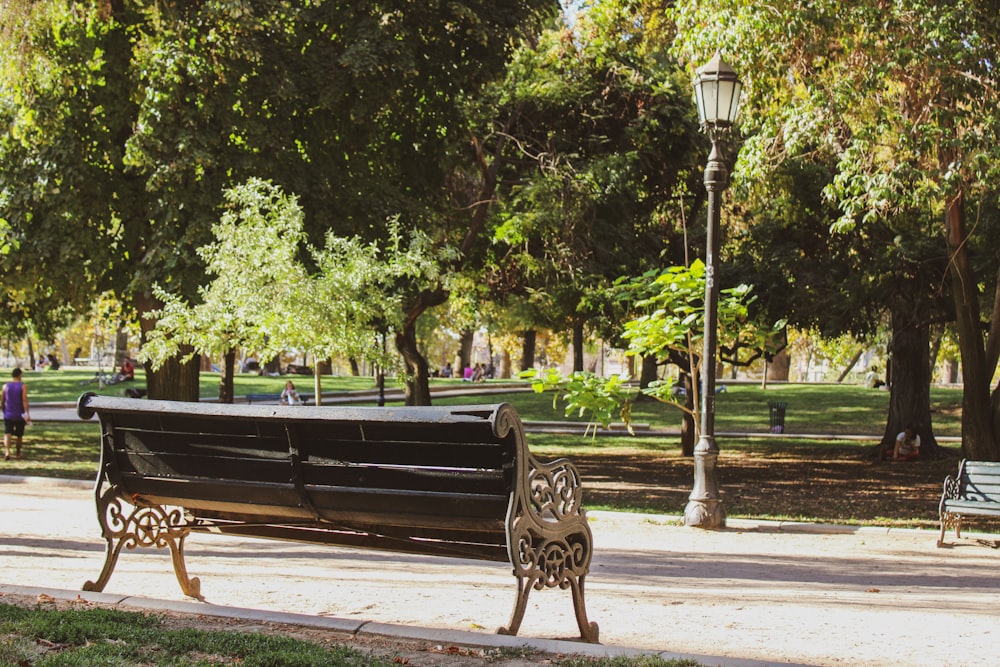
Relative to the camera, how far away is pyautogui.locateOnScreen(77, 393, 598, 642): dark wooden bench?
5.27 m

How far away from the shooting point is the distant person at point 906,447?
22.3 meters

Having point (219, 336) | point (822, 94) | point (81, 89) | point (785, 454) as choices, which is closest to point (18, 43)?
point (81, 89)

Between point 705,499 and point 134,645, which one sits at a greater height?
point 134,645

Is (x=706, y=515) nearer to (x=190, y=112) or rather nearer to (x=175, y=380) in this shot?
(x=190, y=112)

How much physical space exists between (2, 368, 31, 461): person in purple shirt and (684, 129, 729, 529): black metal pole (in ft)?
39.8

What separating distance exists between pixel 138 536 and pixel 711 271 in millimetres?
7364

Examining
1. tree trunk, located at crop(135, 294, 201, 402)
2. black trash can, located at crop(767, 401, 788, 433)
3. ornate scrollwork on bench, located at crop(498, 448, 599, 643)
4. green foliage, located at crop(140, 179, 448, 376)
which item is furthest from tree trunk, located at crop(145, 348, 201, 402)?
black trash can, located at crop(767, 401, 788, 433)

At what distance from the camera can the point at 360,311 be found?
14727 mm

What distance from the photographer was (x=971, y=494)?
11.0m

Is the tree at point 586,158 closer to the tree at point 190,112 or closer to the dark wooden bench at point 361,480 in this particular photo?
the tree at point 190,112

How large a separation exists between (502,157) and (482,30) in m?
4.32

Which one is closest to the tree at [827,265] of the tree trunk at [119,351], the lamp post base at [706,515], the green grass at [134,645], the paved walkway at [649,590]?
the lamp post base at [706,515]

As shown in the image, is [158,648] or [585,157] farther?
[585,157]

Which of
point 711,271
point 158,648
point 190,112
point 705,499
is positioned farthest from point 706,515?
point 190,112
